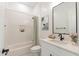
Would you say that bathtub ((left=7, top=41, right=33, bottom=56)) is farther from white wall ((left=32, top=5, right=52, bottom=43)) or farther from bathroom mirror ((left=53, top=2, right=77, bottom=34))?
bathroom mirror ((left=53, top=2, right=77, bottom=34))

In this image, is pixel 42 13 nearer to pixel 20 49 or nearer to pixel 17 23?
pixel 17 23

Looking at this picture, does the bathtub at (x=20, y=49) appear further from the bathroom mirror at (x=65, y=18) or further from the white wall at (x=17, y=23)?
the bathroom mirror at (x=65, y=18)

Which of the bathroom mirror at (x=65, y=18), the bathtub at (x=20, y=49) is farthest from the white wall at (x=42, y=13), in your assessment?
the bathtub at (x=20, y=49)

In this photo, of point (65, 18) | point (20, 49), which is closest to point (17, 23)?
point (20, 49)

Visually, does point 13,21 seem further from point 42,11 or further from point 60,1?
point 60,1

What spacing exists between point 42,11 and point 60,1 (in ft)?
3.66

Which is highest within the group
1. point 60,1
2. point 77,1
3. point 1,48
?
point 60,1

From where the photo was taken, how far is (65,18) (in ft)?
6.82

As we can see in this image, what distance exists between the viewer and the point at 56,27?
99.0 inches

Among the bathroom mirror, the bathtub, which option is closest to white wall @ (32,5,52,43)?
the bathroom mirror

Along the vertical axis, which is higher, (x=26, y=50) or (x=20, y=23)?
(x=20, y=23)

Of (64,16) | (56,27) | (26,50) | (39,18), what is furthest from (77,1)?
(26,50)

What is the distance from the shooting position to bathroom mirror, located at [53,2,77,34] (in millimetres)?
1784

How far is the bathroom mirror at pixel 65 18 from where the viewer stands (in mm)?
1784
